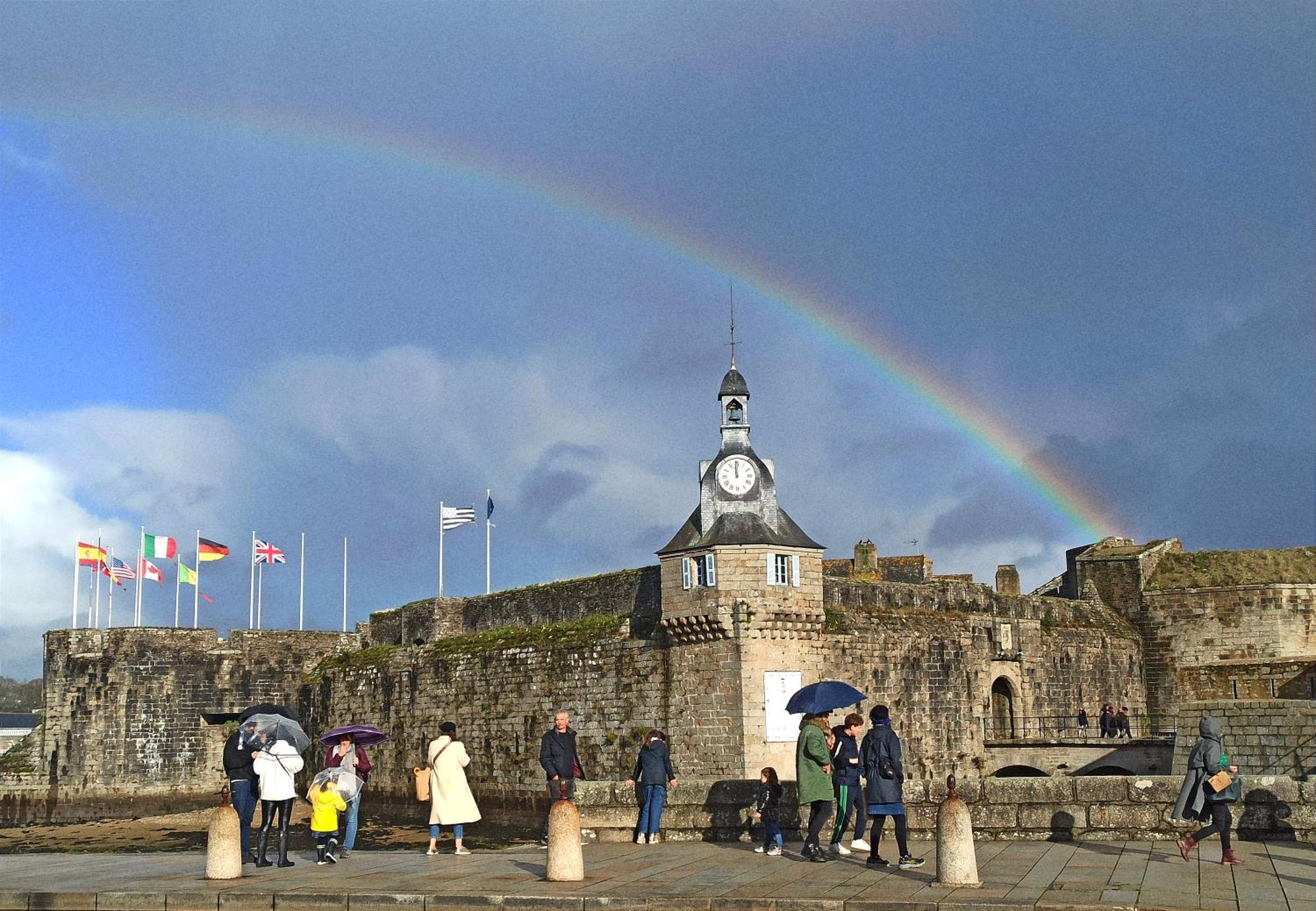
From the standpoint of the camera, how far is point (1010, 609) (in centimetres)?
4822

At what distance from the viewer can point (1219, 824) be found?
15.4 metres

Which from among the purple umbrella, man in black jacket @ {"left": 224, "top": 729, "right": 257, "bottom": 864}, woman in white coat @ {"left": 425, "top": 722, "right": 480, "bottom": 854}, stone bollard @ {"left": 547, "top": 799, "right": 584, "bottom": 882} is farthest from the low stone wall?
man in black jacket @ {"left": 224, "top": 729, "right": 257, "bottom": 864}

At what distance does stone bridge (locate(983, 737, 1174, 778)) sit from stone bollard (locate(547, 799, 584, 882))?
100 feet

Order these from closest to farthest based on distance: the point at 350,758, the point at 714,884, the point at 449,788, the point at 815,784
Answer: the point at 714,884
the point at 815,784
the point at 449,788
the point at 350,758

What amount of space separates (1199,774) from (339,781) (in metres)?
10.2

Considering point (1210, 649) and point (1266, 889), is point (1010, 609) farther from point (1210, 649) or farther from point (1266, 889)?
point (1266, 889)

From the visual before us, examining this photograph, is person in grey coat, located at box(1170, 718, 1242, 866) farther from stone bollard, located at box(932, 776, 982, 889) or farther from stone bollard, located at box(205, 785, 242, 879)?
stone bollard, located at box(205, 785, 242, 879)

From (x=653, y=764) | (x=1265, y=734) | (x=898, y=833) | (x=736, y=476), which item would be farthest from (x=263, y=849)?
(x=1265, y=734)

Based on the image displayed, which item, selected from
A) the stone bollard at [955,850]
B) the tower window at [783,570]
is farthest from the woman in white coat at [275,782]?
the tower window at [783,570]

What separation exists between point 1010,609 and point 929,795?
31019 millimetres

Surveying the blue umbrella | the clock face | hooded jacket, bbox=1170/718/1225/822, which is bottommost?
hooded jacket, bbox=1170/718/1225/822

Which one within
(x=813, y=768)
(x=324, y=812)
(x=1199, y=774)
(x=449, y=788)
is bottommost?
(x=324, y=812)

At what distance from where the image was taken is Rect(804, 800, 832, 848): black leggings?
54.9 ft

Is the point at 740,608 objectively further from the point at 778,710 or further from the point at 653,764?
the point at 653,764
